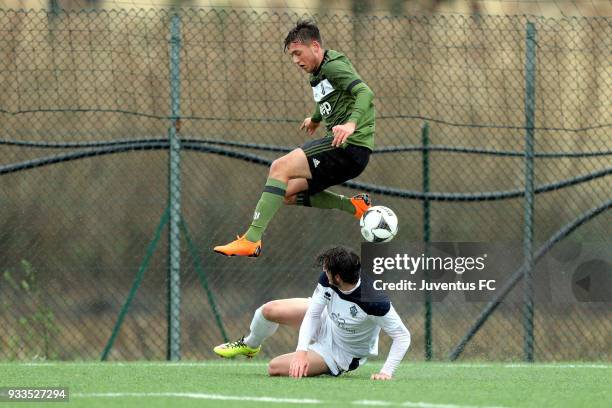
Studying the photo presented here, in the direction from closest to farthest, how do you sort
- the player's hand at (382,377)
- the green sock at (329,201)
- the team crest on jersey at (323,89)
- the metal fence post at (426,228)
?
the player's hand at (382,377) < the team crest on jersey at (323,89) < the green sock at (329,201) < the metal fence post at (426,228)

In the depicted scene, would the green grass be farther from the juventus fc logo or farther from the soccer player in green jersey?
the juventus fc logo

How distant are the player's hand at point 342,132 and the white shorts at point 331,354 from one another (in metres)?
1.20

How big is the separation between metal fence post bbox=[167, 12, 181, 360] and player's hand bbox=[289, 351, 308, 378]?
2.62 meters

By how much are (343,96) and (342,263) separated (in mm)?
1313

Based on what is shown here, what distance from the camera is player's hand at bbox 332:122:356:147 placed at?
7469 mm

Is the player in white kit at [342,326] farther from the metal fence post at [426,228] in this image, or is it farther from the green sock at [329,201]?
the metal fence post at [426,228]

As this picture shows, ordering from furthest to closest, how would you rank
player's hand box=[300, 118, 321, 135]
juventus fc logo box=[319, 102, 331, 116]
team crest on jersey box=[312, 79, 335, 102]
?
player's hand box=[300, 118, 321, 135], juventus fc logo box=[319, 102, 331, 116], team crest on jersey box=[312, 79, 335, 102]

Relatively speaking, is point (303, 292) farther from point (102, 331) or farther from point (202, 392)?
point (202, 392)

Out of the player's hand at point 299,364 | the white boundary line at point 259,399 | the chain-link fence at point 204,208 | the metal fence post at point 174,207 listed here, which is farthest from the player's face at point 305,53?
the white boundary line at point 259,399

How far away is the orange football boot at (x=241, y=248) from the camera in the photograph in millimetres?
7652

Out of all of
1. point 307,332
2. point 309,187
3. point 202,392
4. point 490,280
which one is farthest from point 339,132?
point 490,280

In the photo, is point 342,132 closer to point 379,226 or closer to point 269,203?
point 269,203

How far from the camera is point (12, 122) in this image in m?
11.8

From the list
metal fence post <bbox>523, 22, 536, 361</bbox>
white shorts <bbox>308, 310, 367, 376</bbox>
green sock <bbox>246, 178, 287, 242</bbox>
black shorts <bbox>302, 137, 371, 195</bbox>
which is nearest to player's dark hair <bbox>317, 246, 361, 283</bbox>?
white shorts <bbox>308, 310, 367, 376</bbox>
